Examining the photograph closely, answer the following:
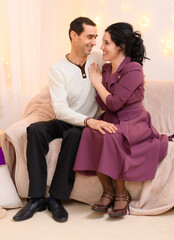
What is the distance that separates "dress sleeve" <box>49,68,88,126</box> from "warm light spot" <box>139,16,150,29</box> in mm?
1322

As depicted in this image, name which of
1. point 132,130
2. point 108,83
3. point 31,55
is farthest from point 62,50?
point 132,130

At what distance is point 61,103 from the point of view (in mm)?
2268

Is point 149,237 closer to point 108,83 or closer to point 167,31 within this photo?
point 108,83

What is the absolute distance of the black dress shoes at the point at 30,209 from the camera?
6.57 feet

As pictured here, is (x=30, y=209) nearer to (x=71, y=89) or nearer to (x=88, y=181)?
(x=88, y=181)

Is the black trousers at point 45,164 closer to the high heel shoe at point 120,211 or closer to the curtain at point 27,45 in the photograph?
the high heel shoe at point 120,211

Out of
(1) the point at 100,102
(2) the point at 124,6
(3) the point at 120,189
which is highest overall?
(2) the point at 124,6

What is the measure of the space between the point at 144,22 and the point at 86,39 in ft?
3.70

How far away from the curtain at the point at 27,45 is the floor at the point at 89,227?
4.46ft

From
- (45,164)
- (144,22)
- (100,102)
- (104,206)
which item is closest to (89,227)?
(104,206)

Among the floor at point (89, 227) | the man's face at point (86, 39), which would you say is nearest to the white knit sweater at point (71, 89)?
the man's face at point (86, 39)

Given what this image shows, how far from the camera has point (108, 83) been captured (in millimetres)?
2303

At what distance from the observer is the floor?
5.97ft

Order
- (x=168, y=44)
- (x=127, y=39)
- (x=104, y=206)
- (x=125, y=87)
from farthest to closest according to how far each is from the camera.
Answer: (x=168, y=44), (x=127, y=39), (x=125, y=87), (x=104, y=206)
